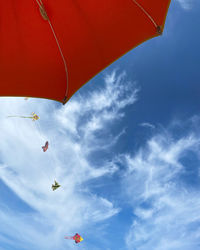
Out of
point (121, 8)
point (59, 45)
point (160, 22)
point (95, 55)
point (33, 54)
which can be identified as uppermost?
point (160, 22)

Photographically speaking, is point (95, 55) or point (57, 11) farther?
point (95, 55)

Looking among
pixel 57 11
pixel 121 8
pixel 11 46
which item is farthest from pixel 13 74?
pixel 121 8

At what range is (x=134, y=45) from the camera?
389 cm

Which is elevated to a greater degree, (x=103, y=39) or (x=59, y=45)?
(x=103, y=39)

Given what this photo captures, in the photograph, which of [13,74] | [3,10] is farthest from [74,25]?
[13,74]

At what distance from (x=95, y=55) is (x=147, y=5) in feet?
4.41

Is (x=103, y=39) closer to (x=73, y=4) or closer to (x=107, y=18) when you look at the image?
(x=107, y=18)

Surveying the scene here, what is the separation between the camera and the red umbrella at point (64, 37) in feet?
10.7

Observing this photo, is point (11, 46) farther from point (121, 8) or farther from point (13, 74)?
point (121, 8)

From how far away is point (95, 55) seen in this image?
13.0 ft

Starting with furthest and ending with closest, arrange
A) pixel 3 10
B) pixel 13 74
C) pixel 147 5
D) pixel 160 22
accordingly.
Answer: pixel 13 74 → pixel 160 22 → pixel 147 5 → pixel 3 10

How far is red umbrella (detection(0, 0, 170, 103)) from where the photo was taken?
10.7 feet

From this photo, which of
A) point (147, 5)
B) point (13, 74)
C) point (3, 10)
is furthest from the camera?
point (13, 74)

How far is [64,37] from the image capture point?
141 inches
